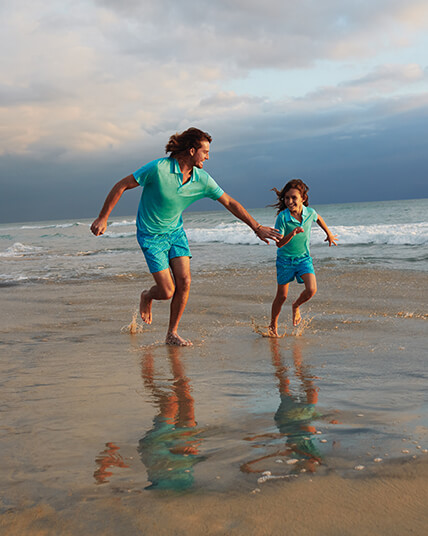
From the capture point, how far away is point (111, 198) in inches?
182

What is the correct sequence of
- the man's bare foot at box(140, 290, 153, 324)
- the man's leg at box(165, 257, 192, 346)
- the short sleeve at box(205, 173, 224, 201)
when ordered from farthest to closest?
the man's bare foot at box(140, 290, 153, 324) < the man's leg at box(165, 257, 192, 346) < the short sleeve at box(205, 173, 224, 201)

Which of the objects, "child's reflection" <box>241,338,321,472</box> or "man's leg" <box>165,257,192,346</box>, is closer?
"child's reflection" <box>241,338,321,472</box>

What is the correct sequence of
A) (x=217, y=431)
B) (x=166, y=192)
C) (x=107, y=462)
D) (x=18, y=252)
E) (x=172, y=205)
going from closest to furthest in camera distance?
(x=107, y=462), (x=217, y=431), (x=166, y=192), (x=172, y=205), (x=18, y=252)

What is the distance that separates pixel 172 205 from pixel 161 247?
A: 427 millimetres

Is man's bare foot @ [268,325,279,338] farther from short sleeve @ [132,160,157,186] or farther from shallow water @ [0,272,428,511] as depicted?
short sleeve @ [132,160,157,186]

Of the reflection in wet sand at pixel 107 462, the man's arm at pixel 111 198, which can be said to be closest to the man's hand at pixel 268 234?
the man's arm at pixel 111 198

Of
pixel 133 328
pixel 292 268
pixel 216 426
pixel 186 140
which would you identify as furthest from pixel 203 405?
pixel 292 268

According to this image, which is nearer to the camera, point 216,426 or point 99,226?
point 216,426

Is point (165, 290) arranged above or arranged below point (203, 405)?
above

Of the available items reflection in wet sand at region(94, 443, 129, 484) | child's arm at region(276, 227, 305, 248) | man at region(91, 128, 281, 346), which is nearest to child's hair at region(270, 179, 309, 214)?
child's arm at region(276, 227, 305, 248)

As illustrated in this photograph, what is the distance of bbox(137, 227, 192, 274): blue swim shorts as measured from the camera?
494cm

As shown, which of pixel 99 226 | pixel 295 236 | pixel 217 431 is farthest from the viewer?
pixel 295 236

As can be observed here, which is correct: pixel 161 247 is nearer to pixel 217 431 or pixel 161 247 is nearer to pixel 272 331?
pixel 272 331

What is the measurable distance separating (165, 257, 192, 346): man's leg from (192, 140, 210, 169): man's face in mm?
970
